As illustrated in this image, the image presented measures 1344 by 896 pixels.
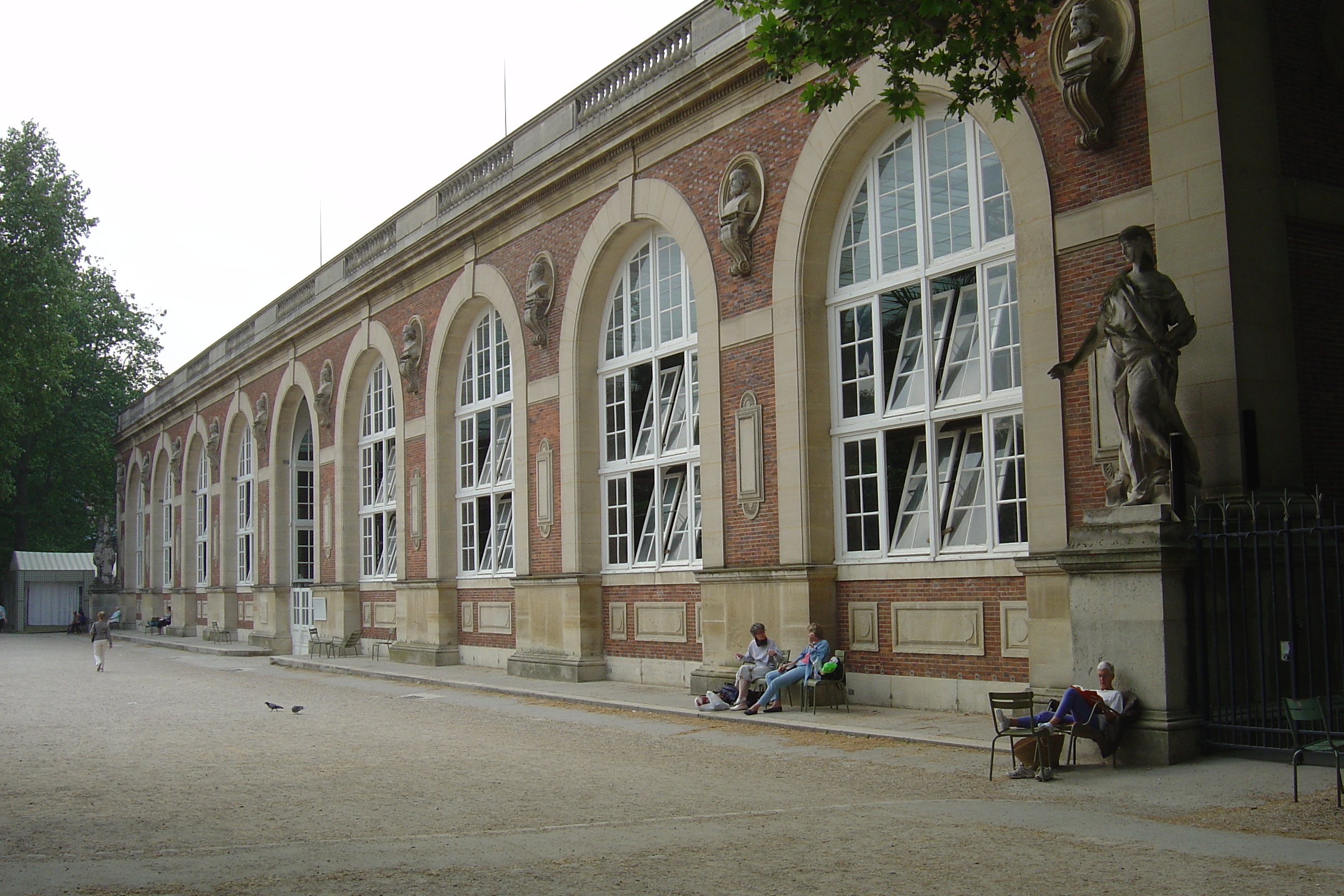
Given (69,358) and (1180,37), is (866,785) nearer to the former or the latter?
(1180,37)

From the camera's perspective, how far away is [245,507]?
4416 cm

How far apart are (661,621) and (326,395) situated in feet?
58.1

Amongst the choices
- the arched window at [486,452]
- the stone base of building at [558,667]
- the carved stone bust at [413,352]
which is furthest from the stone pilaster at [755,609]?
the carved stone bust at [413,352]

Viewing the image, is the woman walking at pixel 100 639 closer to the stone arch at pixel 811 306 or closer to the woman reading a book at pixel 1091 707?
the stone arch at pixel 811 306

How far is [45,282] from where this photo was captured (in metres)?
38.4

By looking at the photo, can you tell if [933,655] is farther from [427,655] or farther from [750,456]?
[427,655]

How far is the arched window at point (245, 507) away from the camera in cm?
4309

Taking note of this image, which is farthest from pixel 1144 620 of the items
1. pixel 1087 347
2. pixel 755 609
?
pixel 755 609

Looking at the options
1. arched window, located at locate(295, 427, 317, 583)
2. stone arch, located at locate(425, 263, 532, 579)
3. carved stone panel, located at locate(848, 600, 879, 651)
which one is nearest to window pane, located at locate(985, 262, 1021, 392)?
carved stone panel, located at locate(848, 600, 879, 651)

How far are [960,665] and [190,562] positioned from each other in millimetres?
43416

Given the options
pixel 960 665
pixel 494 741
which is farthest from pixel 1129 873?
pixel 494 741

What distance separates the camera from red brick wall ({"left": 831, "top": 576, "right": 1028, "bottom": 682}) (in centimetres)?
1391

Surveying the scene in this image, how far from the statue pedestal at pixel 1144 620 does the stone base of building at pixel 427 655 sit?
18.4m

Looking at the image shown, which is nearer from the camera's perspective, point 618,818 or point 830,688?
point 618,818
